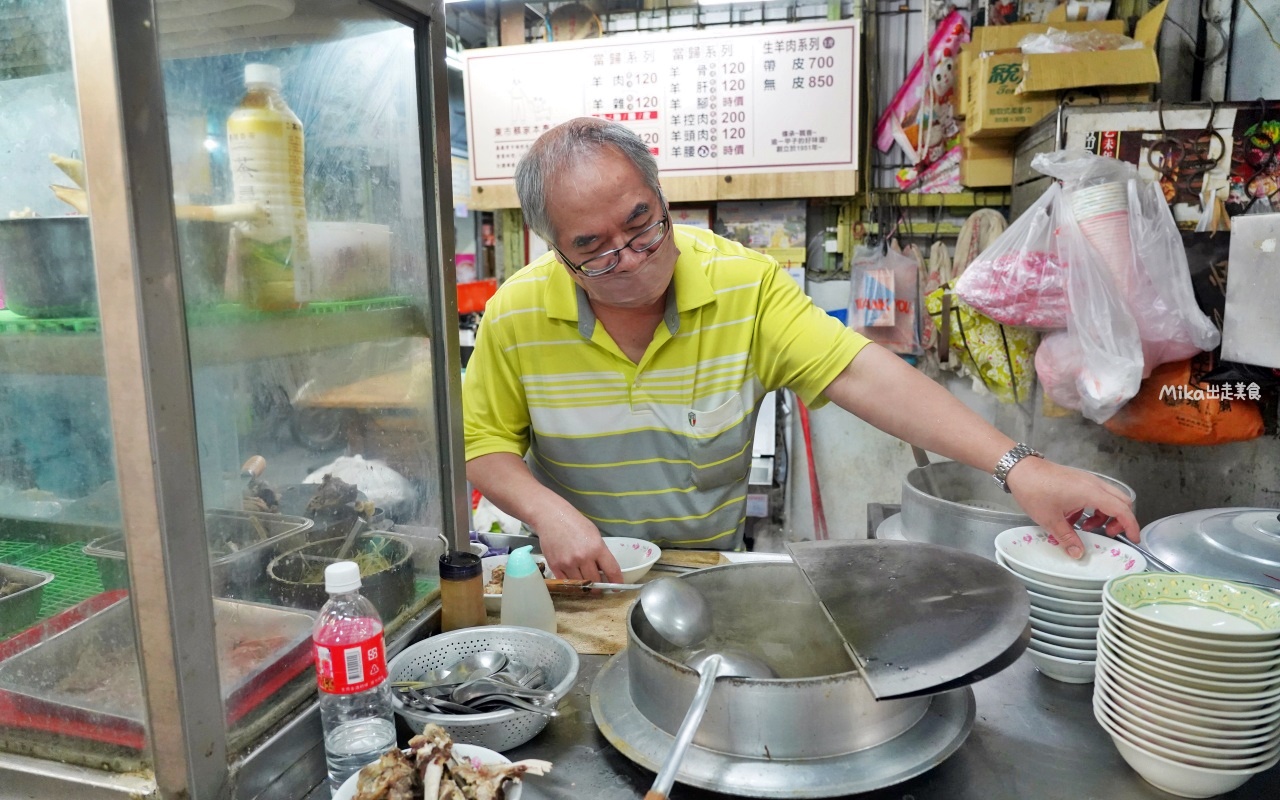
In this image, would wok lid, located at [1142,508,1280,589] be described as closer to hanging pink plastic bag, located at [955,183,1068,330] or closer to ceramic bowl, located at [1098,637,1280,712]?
ceramic bowl, located at [1098,637,1280,712]

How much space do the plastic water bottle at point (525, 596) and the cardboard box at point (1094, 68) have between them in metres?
2.55

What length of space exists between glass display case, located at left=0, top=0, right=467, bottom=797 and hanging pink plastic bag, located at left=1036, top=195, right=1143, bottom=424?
2022 millimetres

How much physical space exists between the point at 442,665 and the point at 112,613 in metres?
0.47

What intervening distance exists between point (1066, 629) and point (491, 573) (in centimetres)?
109

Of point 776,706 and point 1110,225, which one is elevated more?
point 1110,225

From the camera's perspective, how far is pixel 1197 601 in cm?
104

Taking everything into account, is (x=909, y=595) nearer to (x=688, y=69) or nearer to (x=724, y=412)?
(x=724, y=412)

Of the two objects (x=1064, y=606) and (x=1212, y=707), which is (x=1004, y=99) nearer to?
(x=1064, y=606)

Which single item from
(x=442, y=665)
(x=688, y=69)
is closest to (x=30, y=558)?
(x=442, y=665)

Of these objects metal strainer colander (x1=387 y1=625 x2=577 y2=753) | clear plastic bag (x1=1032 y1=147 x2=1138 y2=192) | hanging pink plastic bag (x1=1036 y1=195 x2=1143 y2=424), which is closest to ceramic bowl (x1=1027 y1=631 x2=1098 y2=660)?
metal strainer colander (x1=387 y1=625 x2=577 y2=753)

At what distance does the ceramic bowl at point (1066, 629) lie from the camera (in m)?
1.14

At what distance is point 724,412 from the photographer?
196 cm

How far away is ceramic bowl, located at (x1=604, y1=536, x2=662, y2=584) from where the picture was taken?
5.14 feet

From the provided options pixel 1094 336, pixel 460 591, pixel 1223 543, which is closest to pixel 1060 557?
pixel 1223 543
